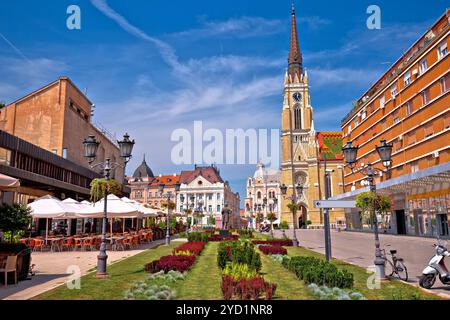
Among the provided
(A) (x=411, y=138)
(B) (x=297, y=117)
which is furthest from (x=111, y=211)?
(B) (x=297, y=117)

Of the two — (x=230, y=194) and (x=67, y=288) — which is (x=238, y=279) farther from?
(x=230, y=194)

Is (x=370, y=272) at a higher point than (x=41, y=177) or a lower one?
lower

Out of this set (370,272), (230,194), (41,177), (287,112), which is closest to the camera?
(370,272)

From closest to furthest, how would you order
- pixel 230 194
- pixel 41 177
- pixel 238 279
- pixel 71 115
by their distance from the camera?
pixel 238 279 → pixel 41 177 → pixel 71 115 → pixel 230 194

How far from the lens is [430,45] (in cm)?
3278

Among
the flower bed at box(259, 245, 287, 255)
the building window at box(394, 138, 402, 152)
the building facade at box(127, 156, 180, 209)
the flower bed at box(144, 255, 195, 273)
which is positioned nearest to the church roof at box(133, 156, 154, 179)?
the building facade at box(127, 156, 180, 209)

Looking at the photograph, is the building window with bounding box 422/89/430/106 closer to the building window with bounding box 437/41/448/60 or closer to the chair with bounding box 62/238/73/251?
the building window with bounding box 437/41/448/60

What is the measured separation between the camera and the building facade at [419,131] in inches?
1221

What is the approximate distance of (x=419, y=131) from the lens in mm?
36219

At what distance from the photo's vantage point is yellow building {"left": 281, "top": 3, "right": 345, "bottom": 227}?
79.9 meters

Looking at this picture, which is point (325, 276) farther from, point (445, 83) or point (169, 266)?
point (445, 83)
